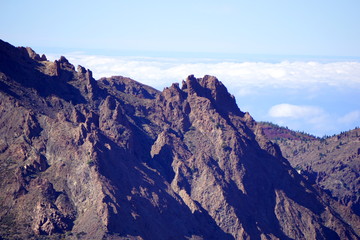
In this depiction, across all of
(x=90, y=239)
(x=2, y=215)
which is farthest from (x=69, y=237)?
(x=2, y=215)

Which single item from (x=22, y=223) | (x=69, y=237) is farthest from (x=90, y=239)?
(x=22, y=223)

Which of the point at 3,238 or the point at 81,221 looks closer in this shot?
the point at 3,238

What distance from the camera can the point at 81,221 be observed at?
19925cm

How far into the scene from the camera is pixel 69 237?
194 meters

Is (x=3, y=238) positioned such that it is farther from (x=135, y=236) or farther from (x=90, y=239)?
(x=135, y=236)

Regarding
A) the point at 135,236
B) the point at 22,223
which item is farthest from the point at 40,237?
the point at 135,236

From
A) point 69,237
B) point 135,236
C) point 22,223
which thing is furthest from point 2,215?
point 135,236

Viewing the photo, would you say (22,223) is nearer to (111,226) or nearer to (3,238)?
(3,238)

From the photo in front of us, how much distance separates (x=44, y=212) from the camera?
197000mm

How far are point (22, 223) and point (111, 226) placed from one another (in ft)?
72.5

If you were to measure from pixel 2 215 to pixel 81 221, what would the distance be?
64.9 ft

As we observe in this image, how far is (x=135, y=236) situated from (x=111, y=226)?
276 inches

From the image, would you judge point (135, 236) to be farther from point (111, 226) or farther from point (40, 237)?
point (40, 237)

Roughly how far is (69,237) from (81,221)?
696cm
